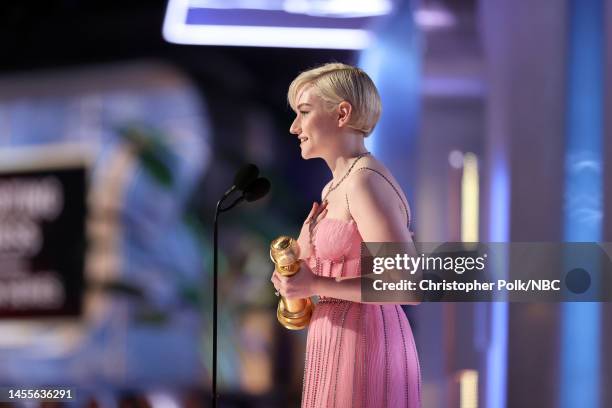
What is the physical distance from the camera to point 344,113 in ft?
9.66

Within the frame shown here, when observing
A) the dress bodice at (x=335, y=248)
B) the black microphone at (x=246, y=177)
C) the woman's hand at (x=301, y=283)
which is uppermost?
the black microphone at (x=246, y=177)

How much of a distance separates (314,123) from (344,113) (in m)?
0.11

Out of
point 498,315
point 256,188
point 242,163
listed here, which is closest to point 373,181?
point 256,188

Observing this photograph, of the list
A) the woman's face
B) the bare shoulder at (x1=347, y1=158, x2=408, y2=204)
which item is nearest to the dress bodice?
the bare shoulder at (x1=347, y1=158, x2=408, y2=204)

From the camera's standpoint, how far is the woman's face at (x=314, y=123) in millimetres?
2969

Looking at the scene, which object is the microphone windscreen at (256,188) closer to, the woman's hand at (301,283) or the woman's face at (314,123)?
the woman's face at (314,123)

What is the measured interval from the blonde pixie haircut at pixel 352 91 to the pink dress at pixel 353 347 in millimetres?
339

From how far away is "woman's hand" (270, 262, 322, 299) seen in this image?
2795 mm

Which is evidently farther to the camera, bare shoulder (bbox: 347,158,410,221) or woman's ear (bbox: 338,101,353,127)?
woman's ear (bbox: 338,101,353,127)

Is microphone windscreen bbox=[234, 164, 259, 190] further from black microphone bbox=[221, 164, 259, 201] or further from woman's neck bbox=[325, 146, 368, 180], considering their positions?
woman's neck bbox=[325, 146, 368, 180]

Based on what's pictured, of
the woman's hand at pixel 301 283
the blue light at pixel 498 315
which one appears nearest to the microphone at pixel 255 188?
the woman's hand at pixel 301 283

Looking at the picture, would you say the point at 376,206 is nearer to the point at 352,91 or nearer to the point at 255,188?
the point at 352,91

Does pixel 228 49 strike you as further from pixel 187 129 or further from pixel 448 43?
pixel 448 43

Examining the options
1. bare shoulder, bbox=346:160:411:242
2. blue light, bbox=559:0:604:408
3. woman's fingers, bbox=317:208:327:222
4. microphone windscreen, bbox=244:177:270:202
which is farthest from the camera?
blue light, bbox=559:0:604:408
